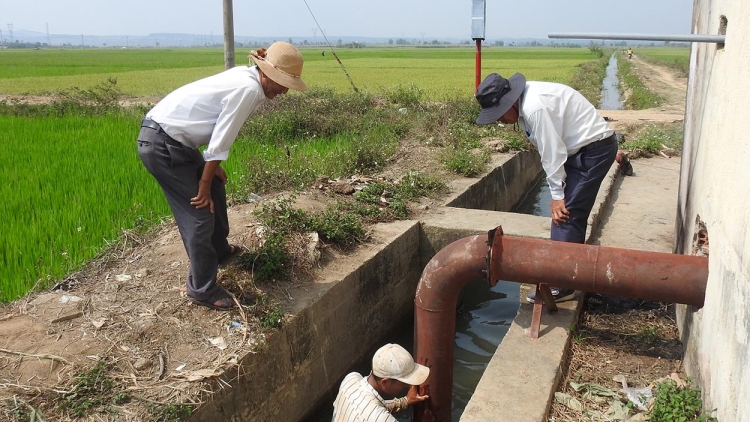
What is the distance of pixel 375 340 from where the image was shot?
4.89 meters

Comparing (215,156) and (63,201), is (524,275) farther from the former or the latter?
(63,201)

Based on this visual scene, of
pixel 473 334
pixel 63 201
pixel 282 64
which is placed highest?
pixel 282 64

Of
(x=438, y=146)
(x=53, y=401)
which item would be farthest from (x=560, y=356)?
(x=438, y=146)

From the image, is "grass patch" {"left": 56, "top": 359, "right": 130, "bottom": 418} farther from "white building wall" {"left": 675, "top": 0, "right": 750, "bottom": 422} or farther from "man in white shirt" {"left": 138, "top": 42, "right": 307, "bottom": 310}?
"white building wall" {"left": 675, "top": 0, "right": 750, "bottom": 422}

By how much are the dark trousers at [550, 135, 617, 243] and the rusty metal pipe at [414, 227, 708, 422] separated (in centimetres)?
53

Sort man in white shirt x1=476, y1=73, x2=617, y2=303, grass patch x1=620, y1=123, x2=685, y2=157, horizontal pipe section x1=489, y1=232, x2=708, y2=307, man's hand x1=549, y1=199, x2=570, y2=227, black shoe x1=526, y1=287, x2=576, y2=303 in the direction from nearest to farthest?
1. horizontal pipe section x1=489, y1=232, x2=708, y2=307
2. man in white shirt x1=476, y1=73, x2=617, y2=303
3. man's hand x1=549, y1=199, x2=570, y2=227
4. black shoe x1=526, y1=287, x2=576, y2=303
5. grass patch x1=620, y1=123, x2=685, y2=157

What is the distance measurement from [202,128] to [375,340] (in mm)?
2371

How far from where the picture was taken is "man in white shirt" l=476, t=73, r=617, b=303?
346cm

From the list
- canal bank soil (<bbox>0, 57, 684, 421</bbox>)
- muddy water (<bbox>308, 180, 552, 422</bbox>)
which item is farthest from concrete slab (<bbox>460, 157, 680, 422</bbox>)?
muddy water (<bbox>308, 180, 552, 422</bbox>)

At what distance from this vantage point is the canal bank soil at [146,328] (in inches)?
113

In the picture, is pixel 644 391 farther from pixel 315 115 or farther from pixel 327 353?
pixel 315 115

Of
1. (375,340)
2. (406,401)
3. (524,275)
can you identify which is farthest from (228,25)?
(406,401)

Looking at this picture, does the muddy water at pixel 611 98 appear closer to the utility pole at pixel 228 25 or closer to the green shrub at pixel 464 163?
the utility pole at pixel 228 25

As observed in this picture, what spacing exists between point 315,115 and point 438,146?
2.79 metres
